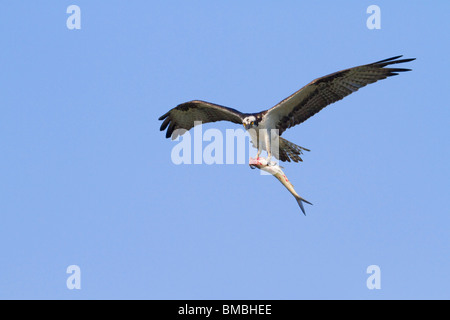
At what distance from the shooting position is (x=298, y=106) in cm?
1711

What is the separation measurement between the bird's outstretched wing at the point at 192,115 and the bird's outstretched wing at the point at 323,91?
3.64 ft

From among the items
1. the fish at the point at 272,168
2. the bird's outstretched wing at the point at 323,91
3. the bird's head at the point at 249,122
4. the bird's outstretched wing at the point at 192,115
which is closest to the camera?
the fish at the point at 272,168

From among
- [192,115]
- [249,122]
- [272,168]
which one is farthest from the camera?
[192,115]

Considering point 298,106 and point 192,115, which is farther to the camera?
point 192,115

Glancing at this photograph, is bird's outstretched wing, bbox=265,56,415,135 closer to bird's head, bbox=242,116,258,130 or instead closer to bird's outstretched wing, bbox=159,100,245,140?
bird's head, bbox=242,116,258,130

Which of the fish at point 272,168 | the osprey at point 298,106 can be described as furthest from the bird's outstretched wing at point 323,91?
the fish at point 272,168

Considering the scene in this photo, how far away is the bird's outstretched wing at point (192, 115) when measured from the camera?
59.6ft

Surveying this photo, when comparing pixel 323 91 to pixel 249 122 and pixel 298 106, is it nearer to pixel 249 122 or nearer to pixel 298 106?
pixel 298 106

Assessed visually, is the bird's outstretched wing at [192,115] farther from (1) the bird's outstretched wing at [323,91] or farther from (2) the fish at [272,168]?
(2) the fish at [272,168]

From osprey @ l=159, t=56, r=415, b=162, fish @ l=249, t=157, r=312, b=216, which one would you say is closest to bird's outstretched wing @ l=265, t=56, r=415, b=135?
osprey @ l=159, t=56, r=415, b=162

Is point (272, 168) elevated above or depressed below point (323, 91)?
below

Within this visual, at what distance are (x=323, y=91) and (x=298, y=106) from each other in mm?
697

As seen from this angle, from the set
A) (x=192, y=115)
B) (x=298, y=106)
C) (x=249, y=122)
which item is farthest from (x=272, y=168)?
(x=192, y=115)
